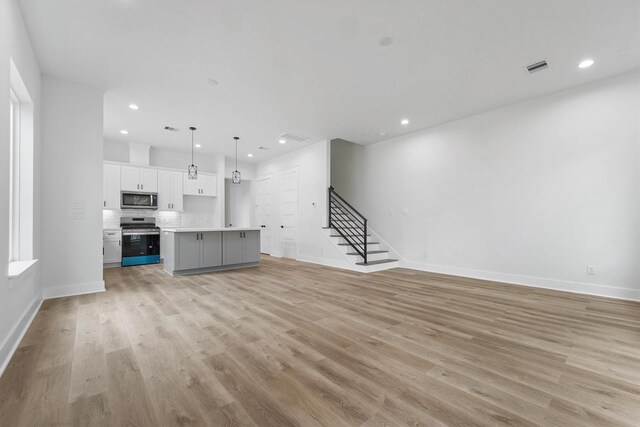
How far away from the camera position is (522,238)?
4516 mm

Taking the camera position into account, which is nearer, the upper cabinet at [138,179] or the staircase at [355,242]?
the staircase at [355,242]

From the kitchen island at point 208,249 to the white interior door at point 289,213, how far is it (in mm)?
1573

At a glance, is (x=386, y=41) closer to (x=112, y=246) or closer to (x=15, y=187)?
(x=15, y=187)

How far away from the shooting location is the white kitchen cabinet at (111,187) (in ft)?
20.8

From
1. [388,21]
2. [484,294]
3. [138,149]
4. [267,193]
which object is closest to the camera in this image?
[388,21]

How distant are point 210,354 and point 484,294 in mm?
3709

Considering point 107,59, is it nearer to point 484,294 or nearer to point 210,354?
point 210,354

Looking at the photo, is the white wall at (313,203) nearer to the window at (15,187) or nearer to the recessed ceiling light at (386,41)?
the recessed ceiling light at (386,41)

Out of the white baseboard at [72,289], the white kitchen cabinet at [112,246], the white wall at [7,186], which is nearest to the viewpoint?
the white wall at [7,186]

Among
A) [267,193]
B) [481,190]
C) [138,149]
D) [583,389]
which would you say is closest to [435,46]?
[481,190]

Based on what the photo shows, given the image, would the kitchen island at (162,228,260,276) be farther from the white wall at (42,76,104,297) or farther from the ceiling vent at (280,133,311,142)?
the ceiling vent at (280,133,311,142)

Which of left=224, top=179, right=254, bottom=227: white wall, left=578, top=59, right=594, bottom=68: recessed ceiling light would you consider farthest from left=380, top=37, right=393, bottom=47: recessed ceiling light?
left=224, top=179, right=254, bottom=227: white wall

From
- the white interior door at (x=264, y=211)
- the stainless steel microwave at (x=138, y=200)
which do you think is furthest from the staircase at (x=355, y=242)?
the stainless steel microwave at (x=138, y=200)

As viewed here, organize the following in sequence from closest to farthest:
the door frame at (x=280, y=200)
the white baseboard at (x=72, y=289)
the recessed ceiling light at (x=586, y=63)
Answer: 1. the recessed ceiling light at (x=586, y=63)
2. the white baseboard at (x=72, y=289)
3. the door frame at (x=280, y=200)
